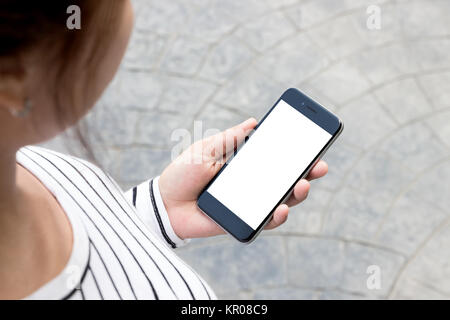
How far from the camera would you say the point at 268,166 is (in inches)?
54.5

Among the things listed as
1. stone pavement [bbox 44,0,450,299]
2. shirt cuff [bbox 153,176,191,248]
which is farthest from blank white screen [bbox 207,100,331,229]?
stone pavement [bbox 44,0,450,299]

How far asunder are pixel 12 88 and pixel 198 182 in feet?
2.57

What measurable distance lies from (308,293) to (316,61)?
106 centimetres

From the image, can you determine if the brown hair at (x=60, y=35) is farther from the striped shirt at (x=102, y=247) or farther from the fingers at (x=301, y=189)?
the fingers at (x=301, y=189)

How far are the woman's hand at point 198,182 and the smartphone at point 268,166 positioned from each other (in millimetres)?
23

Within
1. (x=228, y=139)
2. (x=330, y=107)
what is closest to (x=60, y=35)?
(x=228, y=139)

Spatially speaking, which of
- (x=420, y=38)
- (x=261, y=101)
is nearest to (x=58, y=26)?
(x=261, y=101)

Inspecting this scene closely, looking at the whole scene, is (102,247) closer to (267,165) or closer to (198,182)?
(198,182)

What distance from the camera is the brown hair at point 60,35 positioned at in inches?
20.6

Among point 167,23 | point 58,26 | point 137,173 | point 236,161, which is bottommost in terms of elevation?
point 137,173

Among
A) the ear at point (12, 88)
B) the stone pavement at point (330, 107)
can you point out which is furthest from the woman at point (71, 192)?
the stone pavement at point (330, 107)

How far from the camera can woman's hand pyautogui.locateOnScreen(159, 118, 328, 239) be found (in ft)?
4.20

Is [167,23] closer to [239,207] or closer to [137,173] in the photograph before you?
[137,173]

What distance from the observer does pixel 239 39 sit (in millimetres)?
2494
